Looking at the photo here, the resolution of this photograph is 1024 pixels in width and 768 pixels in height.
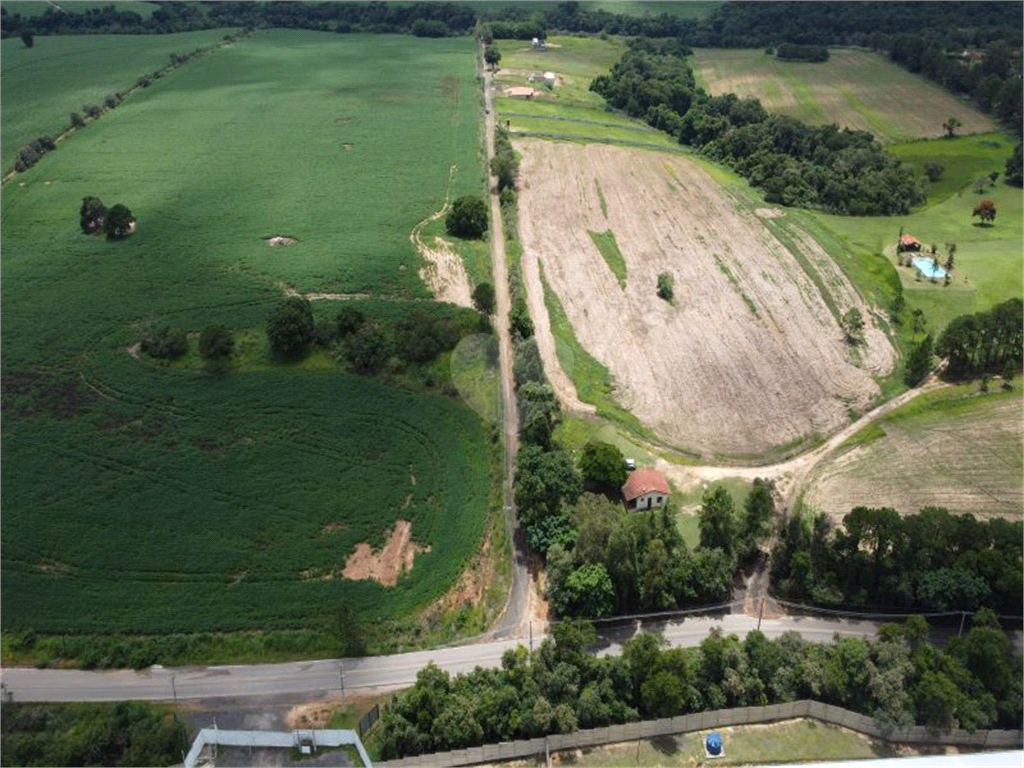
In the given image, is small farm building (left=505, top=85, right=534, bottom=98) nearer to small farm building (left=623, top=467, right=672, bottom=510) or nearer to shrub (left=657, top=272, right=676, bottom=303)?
shrub (left=657, top=272, right=676, bottom=303)

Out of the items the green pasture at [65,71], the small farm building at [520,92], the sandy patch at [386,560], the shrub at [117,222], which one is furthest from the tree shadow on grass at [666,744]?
the small farm building at [520,92]

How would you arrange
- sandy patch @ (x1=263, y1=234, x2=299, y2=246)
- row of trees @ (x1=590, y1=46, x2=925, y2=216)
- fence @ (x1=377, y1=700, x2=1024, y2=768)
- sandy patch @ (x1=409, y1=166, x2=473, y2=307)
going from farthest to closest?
row of trees @ (x1=590, y1=46, x2=925, y2=216)
sandy patch @ (x1=263, y1=234, x2=299, y2=246)
sandy patch @ (x1=409, y1=166, x2=473, y2=307)
fence @ (x1=377, y1=700, x2=1024, y2=768)

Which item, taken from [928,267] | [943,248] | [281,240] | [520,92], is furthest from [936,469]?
[520,92]

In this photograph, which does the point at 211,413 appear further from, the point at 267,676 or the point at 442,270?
the point at 442,270

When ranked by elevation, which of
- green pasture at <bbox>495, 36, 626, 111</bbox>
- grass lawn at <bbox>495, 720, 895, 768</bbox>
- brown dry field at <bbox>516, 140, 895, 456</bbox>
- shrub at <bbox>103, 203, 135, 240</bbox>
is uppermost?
green pasture at <bbox>495, 36, 626, 111</bbox>

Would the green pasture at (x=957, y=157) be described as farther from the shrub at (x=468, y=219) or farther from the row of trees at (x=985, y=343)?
the shrub at (x=468, y=219)

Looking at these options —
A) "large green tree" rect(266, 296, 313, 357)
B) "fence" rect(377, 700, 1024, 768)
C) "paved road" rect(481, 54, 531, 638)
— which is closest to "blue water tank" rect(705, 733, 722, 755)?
"fence" rect(377, 700, 1024, 768)

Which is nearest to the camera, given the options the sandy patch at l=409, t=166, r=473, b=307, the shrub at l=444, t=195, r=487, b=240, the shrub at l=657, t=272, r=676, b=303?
the sandy patch at l=409, t=166, r=473, b=307
